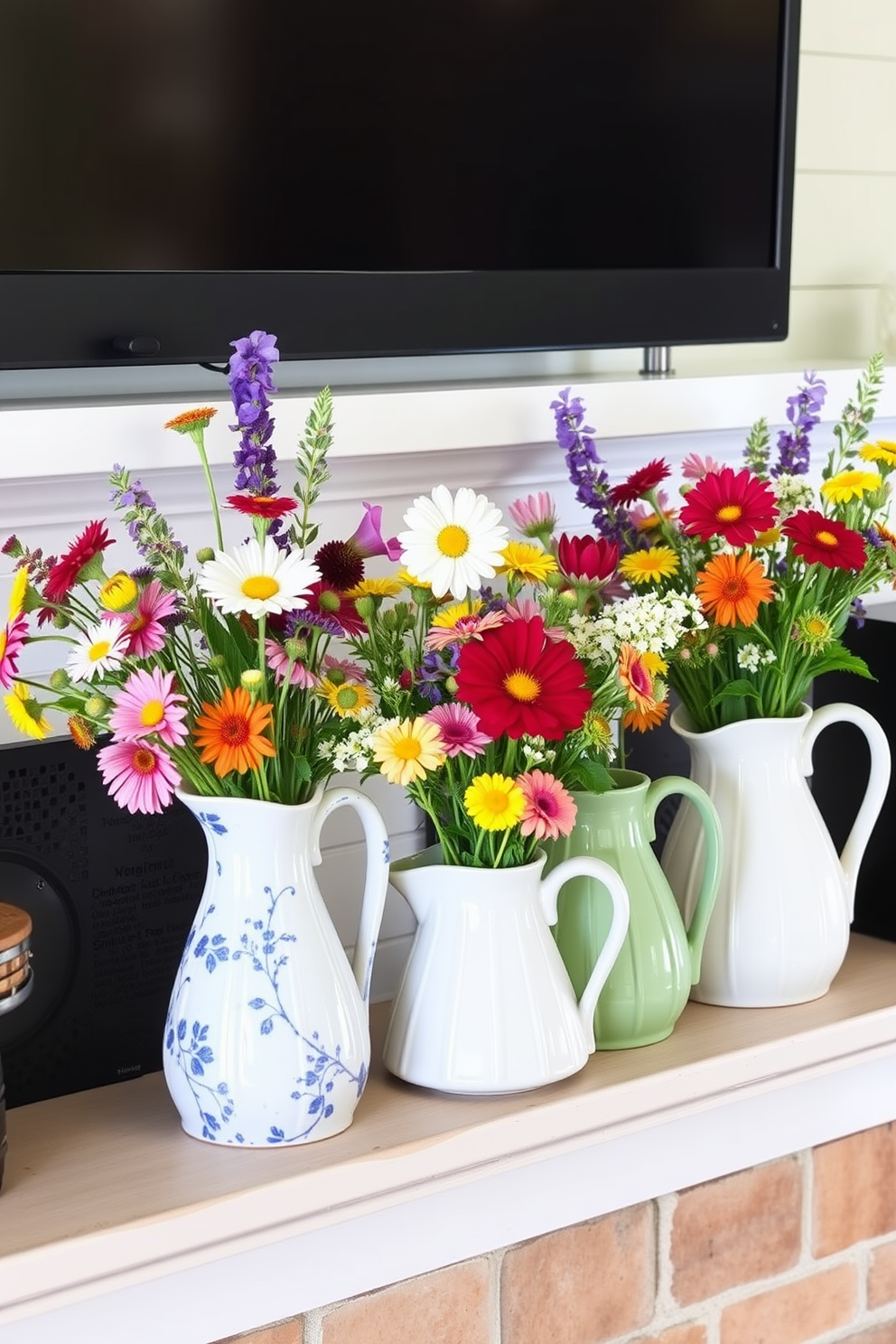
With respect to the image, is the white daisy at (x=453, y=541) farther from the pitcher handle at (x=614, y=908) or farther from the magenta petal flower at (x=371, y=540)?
the pitcher handle at (x=614, y=908)

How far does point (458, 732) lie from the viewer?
2.77ft

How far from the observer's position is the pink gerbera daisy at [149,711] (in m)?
0.77

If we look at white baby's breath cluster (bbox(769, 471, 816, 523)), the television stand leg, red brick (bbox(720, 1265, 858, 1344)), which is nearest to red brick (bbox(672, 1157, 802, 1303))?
red brick (bbox(720, 1265, 858, 1344))

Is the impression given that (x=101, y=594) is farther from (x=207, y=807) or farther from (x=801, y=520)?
(x=801, y=520)

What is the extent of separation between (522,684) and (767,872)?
0.33m

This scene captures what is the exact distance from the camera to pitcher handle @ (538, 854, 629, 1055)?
0.92 metres

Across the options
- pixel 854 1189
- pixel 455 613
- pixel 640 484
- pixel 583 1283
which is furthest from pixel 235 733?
pixel 854 1189

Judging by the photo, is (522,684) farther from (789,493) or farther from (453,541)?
(789,493)

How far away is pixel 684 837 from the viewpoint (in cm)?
110

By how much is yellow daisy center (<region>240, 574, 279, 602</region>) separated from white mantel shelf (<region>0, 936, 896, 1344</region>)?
12.5 inches

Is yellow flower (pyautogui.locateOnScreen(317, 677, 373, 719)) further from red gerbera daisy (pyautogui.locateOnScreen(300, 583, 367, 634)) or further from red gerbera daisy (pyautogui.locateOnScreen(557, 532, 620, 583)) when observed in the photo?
red gerbera daisy (pyautogui.locateOnScreen(557, 532, 620, 583))

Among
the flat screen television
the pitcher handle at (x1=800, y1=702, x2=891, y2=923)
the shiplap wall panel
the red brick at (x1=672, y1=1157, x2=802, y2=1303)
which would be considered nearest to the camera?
the flat screen television

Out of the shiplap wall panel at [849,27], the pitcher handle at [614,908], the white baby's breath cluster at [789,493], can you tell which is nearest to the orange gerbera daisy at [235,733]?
the pitcher handle at [614,908]

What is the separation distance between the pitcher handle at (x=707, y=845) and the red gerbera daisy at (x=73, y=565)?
16.1 inches
